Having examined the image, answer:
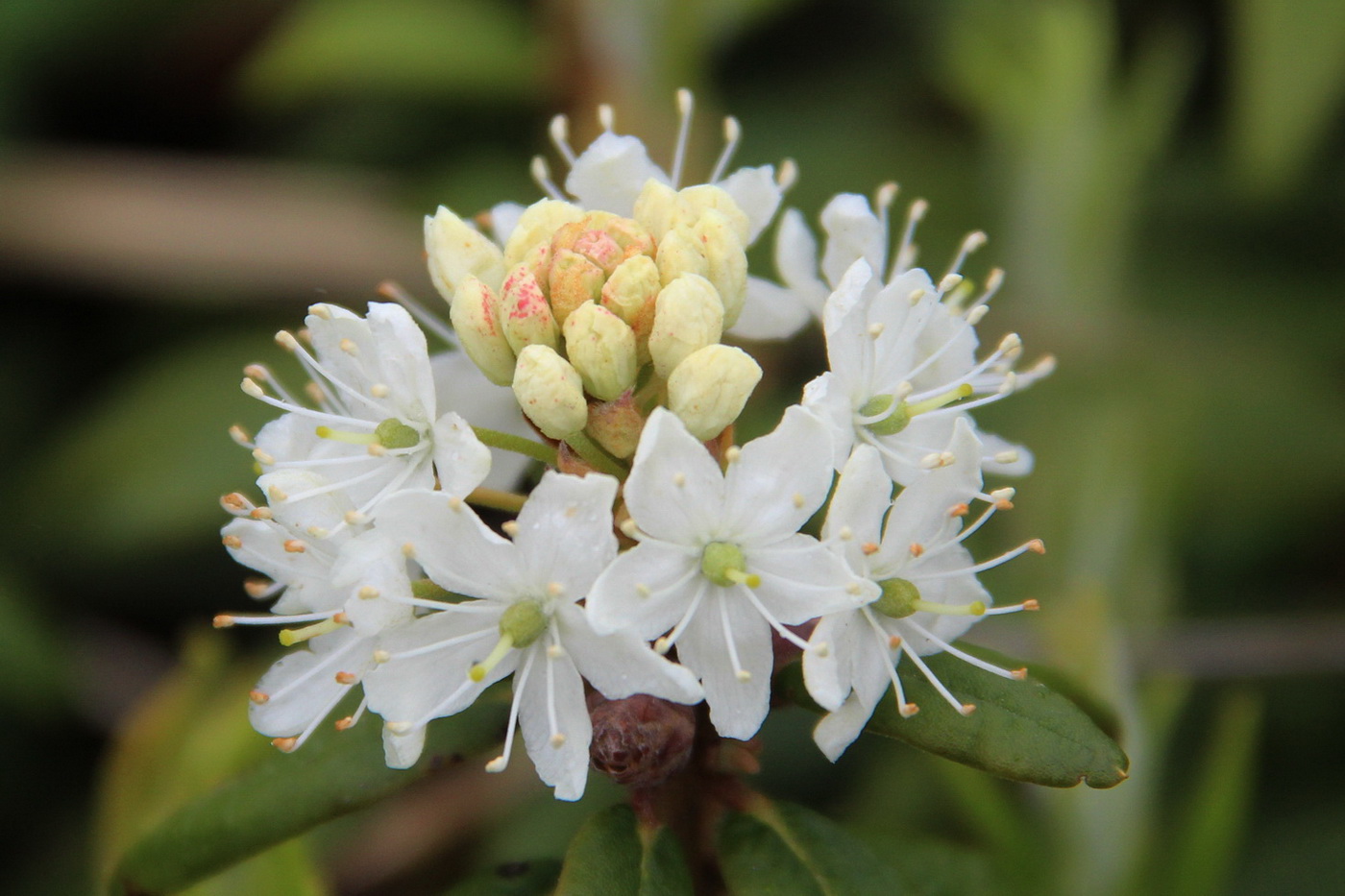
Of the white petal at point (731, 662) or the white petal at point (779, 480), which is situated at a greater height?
the white petal at point (779, 480)

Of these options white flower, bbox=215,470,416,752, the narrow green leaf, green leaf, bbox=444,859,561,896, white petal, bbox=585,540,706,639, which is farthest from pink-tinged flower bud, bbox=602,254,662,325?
the narrow green leaf

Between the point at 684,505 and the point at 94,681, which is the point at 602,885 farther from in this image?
the point at 94,681

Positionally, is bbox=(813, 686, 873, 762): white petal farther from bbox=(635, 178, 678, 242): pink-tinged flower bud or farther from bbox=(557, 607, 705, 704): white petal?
bbox=(635, 178, 678, 242): pink-tinged flower bud

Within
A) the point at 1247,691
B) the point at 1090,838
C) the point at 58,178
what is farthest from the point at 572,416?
the point at 58,178

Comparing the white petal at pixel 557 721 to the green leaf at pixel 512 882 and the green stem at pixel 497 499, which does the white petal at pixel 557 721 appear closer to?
the green stem at pixel 497 499

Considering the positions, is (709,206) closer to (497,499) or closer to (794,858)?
(497,499)

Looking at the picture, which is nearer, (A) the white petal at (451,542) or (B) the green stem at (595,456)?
(A) the white petal at (451,542)

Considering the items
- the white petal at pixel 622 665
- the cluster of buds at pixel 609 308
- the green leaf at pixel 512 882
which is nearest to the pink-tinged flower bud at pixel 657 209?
the cluster of buds at pixel 609 308
